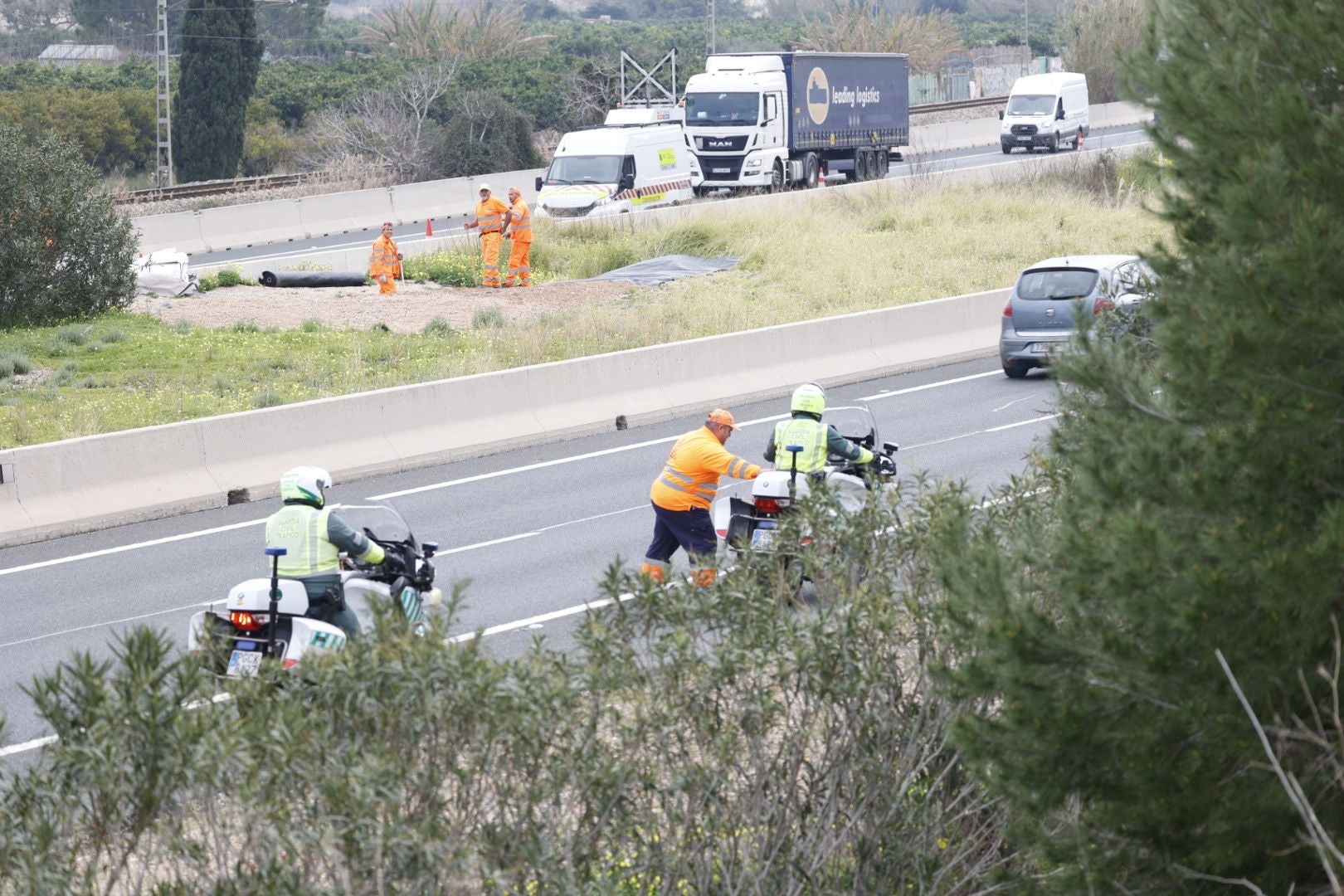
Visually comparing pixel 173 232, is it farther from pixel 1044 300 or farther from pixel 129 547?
pixel 129 547

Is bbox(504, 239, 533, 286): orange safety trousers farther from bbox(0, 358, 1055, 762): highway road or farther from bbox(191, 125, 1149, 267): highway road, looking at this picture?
bbox(0, 358, 1055, 762): highway road

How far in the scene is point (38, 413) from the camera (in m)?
17.5

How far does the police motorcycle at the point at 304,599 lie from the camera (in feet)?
28.5

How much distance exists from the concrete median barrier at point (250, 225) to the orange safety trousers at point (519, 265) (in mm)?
12416

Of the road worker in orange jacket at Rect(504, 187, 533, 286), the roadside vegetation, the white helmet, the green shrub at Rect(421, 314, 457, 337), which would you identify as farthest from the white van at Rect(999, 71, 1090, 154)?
the white helmet

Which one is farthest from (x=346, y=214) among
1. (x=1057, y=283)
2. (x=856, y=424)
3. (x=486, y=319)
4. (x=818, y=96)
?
(x=856, y=424)

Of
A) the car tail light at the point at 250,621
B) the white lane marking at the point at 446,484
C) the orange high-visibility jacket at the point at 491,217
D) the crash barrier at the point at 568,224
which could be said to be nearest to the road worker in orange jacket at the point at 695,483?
the car tail light at the point at 250,621

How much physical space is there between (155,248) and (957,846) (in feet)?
107

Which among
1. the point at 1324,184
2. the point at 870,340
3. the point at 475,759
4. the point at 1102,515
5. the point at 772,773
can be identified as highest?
the point at 1324,184

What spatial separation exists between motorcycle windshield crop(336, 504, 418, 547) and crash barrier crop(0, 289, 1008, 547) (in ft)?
21.2

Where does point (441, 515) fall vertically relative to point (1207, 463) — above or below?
below

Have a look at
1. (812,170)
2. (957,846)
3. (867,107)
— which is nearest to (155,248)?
(812,170)

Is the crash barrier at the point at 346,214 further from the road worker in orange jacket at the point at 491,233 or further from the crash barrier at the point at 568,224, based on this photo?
the road worker in orange jacket at the point at 491,233

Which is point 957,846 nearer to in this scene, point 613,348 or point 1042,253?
point 613,348
